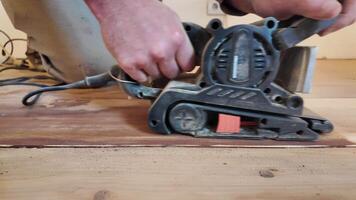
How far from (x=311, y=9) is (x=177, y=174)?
342 mm

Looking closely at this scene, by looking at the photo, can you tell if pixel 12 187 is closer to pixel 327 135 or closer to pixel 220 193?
pixel 220 193

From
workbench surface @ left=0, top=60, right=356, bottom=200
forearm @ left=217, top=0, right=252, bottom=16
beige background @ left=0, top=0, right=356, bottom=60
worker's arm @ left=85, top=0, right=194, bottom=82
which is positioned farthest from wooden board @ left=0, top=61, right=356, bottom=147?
beige background @ left=0, top=0, right=356, bottom=60

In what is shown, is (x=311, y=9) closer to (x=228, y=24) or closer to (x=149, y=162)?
(x=149, y=162)

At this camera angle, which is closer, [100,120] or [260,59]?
[260,59]

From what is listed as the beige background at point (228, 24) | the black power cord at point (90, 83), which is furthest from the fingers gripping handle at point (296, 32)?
the beige background at point (228, 24)

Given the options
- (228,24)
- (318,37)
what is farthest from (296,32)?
(318,37)

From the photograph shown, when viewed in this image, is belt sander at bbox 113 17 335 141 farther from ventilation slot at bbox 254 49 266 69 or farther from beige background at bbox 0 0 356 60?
beige background at bbox 0 0 356 60

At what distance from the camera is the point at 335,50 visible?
Result: 7.35 feet

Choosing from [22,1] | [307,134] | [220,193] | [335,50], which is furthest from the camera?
[335,50]

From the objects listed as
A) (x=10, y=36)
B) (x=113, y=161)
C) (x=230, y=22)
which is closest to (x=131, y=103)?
(x=113, y=161)

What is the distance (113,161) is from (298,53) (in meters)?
0.39

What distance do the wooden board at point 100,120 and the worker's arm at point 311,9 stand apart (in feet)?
0.72

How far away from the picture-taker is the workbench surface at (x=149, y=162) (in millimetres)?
501

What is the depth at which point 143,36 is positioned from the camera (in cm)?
70
